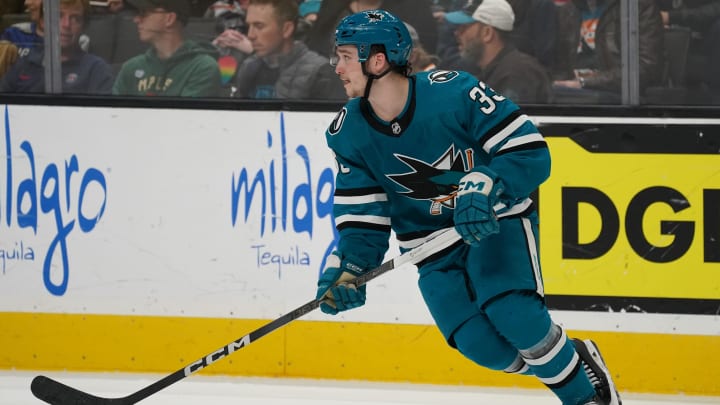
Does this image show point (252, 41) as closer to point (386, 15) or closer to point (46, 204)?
point (46, 204)

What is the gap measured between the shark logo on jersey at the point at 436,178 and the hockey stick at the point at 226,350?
0.10 meters

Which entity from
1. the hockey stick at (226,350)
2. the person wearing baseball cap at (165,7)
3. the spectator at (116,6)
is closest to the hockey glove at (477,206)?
the hockey stick at (226,350)

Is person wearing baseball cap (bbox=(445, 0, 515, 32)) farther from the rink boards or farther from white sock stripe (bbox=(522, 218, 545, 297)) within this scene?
white sock stripe (bbox=(522, 218, 545, 297))

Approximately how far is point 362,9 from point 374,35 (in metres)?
1.22

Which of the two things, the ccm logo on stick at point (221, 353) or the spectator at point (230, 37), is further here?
the spectator at point (230, 37)

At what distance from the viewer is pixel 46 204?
4.20 m

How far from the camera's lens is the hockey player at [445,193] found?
288 centimetres

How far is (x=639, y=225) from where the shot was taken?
12.7ft

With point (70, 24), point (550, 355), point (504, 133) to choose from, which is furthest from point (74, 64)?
point (550, 355)

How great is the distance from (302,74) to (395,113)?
124cm

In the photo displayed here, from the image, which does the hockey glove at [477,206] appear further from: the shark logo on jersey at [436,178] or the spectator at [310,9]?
the spectator at [310,9]

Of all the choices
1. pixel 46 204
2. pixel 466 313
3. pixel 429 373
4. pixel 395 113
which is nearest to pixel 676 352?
pixel 429 373

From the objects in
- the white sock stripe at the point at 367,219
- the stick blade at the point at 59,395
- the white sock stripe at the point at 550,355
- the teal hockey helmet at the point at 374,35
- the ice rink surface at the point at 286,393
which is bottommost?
the ice rink surface at the point at 286,393

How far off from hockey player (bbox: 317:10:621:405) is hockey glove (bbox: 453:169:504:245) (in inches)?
1.2
